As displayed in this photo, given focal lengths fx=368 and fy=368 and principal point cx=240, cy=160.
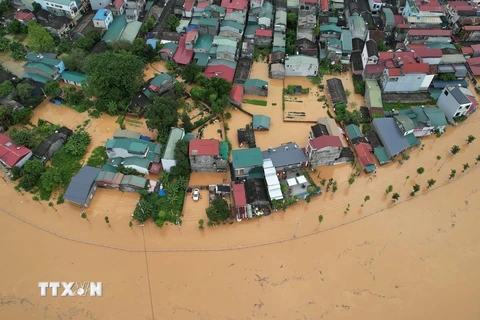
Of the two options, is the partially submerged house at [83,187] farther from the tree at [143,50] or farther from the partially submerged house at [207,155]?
the tree at [143,50]

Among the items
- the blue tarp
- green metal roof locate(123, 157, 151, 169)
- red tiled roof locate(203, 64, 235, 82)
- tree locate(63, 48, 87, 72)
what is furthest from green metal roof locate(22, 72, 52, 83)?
the blue tarp

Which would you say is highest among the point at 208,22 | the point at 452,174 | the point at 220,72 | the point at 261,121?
the point at 208,22

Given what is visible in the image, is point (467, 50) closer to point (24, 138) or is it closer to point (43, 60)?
point (43, 60)

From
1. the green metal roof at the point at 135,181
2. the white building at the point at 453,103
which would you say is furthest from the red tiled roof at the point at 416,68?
the green metal roof at the point at 135,181

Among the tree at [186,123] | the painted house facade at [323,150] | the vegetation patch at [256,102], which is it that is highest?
the vegetation patch at [256,102]

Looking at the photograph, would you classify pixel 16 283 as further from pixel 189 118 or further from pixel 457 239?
pixel 457 239

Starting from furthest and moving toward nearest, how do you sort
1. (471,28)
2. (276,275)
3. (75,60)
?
(471,28)
(75,60)
(276,275)

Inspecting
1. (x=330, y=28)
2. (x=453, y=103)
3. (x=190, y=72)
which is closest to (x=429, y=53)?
(x=453, y=103)
